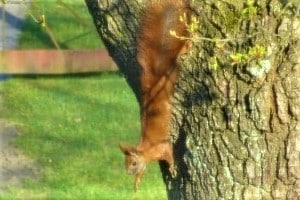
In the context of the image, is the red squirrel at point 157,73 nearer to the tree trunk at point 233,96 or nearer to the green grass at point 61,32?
the tree trunk at point 233,96

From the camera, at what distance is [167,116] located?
11.4 ft

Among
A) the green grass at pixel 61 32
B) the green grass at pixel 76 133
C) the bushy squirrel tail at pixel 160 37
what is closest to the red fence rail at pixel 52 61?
the green grass at pixel 76 133

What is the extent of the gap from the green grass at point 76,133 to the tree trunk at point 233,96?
3272 millimetres

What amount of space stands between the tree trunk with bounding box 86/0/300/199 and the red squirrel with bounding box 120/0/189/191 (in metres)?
0.04

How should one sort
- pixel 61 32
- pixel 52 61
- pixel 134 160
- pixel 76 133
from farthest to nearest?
pixel 61 32
pixel 52 61
pixel 76 133
pixel 134 160

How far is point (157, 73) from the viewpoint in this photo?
3346 millimetres

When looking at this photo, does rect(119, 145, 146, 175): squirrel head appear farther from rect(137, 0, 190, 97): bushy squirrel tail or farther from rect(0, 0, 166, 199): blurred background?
rect(0, 0, 166, 199): blurred background

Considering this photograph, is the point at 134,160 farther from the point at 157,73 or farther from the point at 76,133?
the point at 76,133

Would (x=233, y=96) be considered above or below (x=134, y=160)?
above

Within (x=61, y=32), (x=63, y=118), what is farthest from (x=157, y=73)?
(x=61, y=32)

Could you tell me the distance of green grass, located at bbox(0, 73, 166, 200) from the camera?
6.96 m

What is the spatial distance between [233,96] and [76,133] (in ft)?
16.5

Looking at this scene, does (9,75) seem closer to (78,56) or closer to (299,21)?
(78,56)

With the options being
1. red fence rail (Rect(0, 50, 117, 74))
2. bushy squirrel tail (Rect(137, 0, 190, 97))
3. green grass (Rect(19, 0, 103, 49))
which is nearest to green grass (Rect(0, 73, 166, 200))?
red fence rail (Rect(0, 50, 117, 74))
